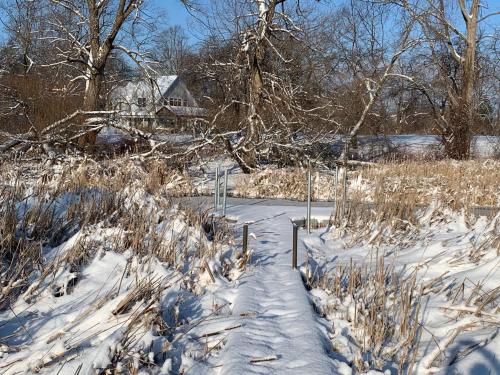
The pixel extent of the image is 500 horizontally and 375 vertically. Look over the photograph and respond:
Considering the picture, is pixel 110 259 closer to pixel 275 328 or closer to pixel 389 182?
pixel 275 328

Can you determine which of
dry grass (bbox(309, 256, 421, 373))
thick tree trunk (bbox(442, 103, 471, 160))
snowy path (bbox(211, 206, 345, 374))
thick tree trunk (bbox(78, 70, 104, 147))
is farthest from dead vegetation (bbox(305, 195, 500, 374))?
thick tree trunk (bbox(442, 103, 471, 160))

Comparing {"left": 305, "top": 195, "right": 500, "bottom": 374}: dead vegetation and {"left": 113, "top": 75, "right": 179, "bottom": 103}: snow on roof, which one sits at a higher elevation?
{"left": 113, "top": 75, "right": 179, "bottom": 103}: snow on roof

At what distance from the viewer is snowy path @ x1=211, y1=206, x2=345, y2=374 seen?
3.54 meters

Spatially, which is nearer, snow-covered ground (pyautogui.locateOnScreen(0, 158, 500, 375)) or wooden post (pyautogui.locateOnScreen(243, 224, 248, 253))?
snow-covered ground (pyautogui.locateOnScreen(0, 158, 500, 375))

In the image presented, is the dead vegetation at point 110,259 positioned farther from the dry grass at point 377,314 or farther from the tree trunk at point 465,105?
the tree trunk at point 465,105

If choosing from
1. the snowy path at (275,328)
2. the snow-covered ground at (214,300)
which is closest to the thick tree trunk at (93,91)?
the snow-covered ground at (214,300)

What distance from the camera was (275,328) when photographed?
420 cm

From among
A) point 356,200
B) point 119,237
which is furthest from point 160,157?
point 119,237

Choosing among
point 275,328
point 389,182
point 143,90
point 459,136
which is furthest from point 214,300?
point 459,136

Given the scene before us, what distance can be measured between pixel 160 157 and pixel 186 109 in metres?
6.32

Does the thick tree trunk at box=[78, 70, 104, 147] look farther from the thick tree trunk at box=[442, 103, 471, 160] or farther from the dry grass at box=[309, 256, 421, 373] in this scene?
the dry grass at box=[309, 256, 421, 373]

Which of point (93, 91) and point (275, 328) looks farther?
point (93, 91)

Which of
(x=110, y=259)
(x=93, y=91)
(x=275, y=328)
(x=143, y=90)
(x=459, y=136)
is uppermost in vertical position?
(x=143, y=90)

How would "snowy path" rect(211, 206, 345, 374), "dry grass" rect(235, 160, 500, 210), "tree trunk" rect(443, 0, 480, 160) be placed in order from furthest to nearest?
1. "tree trunk" rect(443, 0, 480, 160)
2. "dry grass" rect(235, 160, 500, 210)
3. "snowy path" rect(211, 206, 345, 374)
